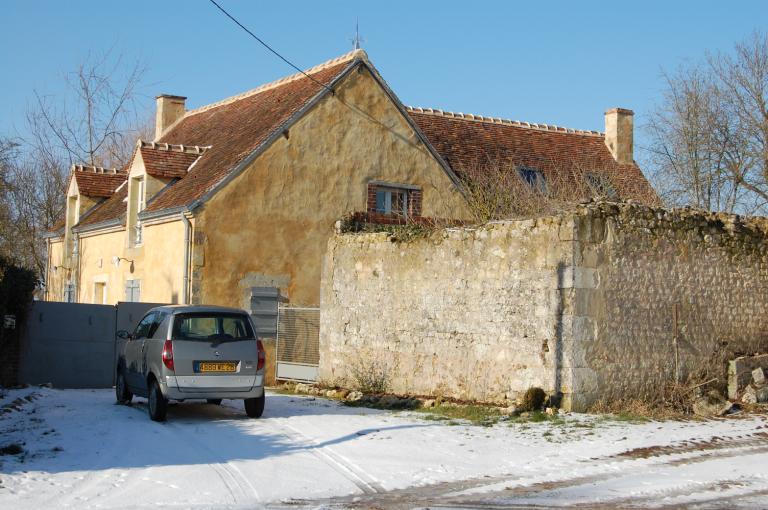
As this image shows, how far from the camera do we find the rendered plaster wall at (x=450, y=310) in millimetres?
14617

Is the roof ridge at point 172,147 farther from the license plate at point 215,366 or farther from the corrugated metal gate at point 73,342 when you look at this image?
the license plate at point 215,366

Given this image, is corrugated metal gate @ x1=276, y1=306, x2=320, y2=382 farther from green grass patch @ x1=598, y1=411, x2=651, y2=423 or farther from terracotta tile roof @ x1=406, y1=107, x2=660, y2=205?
green grass patch @ x1=598, y1=411, x2=651, y2=423

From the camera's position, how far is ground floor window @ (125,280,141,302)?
2353 cm

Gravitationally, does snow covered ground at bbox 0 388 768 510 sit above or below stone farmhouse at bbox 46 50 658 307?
below

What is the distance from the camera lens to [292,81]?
25.5 metres

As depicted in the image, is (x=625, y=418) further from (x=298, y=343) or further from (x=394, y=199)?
(x=394, y=199)

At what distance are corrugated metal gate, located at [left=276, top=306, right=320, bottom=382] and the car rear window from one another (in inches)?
243

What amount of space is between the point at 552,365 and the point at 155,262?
38.9 feet

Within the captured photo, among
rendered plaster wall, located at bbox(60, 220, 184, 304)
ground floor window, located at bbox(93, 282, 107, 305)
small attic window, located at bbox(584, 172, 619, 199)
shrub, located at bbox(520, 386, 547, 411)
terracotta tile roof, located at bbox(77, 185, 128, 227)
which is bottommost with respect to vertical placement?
shrub, located at bbox(520, 386, 547, 411)

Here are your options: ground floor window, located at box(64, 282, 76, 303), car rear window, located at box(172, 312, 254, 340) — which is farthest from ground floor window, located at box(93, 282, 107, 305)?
car rear window, located at box(172, 312, 254, 340)

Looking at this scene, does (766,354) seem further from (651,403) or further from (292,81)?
(292,81)

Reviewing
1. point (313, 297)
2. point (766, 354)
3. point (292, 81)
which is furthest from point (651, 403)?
point (292, 81)

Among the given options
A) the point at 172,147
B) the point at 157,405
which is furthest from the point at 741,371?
the point at 172,147

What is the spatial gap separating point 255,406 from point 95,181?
16.5m
